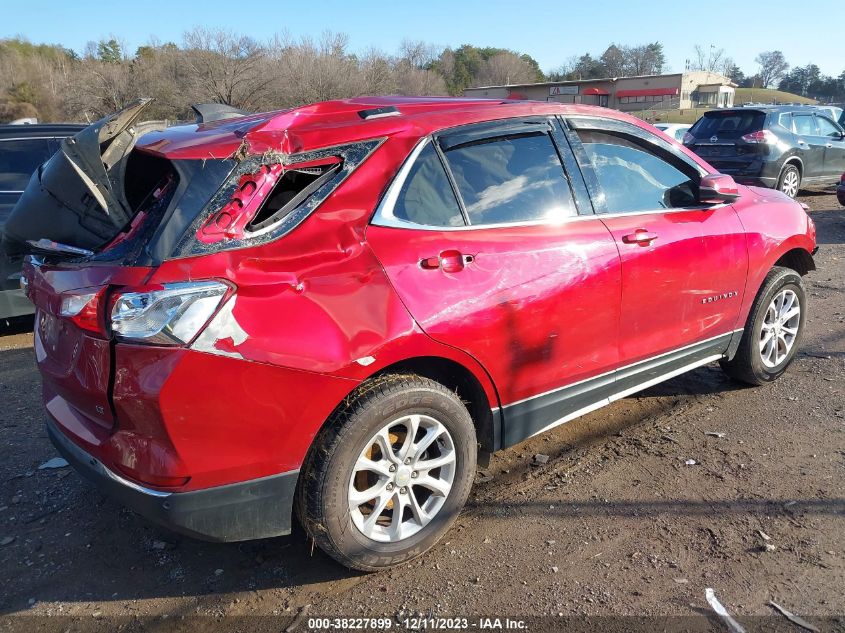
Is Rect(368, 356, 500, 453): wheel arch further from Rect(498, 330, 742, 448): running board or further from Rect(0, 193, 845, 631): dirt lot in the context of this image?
Rect(0, 193, 845, 631): dirt lot

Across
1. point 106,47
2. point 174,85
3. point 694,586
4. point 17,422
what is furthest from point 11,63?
point 694,586

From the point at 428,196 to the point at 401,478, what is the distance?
1.22m

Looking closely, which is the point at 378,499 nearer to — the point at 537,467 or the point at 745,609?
the point at 537,467

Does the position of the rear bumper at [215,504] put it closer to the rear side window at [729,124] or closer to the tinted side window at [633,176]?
the tinted side window at [633,176]

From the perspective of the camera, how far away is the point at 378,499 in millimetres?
2754

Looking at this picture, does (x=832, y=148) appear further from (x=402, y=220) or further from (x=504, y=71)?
(x=504, y=71)

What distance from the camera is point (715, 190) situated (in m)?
3.82

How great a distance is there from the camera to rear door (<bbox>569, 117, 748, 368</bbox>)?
3.48m

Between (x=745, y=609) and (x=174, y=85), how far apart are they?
42.0 metres

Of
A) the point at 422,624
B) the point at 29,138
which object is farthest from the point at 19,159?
the point at 422,624

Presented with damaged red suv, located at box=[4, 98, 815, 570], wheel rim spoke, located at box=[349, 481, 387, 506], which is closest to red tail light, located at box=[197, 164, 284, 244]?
damaged red suv, located at box=[4, 98, 815, 570]

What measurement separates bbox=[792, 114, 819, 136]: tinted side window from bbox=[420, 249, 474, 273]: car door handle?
12447mm

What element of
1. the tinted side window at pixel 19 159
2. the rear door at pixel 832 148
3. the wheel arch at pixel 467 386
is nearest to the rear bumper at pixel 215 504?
the wheel arch at pixel 467 386

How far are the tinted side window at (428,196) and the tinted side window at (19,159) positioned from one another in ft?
15.7
